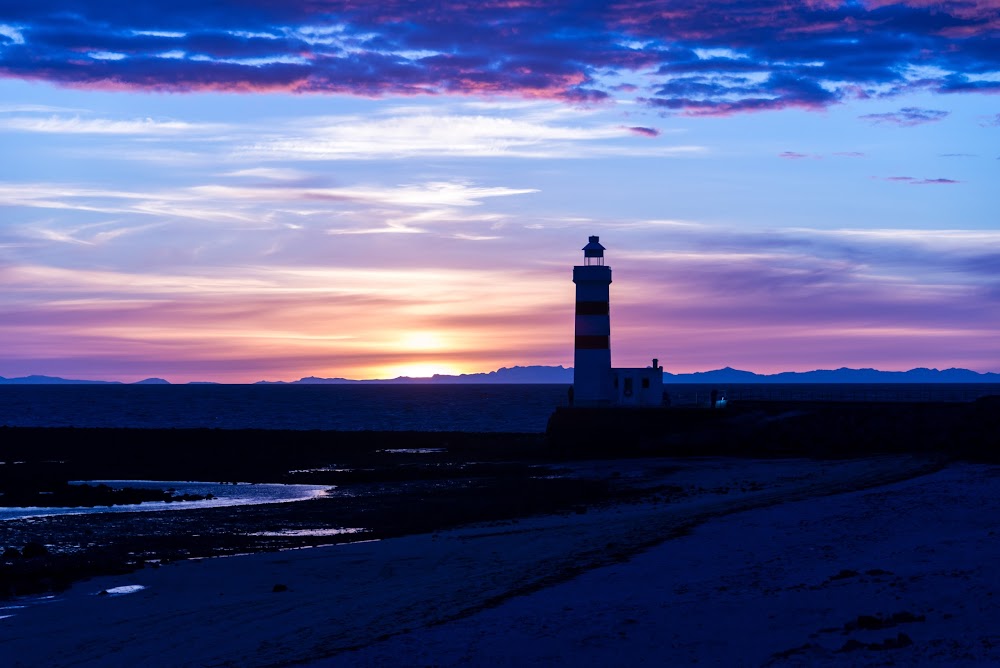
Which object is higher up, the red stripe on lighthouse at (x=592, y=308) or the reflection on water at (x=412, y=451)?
the red stripe on lighthouse at (x=592, y=308)

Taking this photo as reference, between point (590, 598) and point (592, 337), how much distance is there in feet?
125

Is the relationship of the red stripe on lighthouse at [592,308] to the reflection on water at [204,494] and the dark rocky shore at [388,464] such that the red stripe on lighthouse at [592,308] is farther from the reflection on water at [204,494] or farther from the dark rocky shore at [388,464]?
the reflection on water at [204,494]

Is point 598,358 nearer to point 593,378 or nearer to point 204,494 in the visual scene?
point 593,378

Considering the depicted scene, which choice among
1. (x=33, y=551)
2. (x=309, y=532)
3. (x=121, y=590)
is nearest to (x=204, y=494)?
(x=309, y=532)

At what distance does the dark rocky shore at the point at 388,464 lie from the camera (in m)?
23.8

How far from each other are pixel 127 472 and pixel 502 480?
17096 millimetres

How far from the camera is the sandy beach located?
11.8m

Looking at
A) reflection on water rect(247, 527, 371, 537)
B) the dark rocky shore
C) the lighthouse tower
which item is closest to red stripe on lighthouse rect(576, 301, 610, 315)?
the lighthouse tower

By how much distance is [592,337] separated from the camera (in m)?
52.8

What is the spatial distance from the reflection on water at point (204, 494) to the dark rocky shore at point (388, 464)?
44.8 inches

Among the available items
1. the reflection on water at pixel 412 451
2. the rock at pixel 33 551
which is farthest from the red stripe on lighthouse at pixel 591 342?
the rock at pixel 33 551

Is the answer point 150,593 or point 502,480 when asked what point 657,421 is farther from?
point 150,593

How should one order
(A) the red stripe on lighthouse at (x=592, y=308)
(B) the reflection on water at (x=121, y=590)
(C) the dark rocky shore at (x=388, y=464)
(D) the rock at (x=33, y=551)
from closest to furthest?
(B) the reflection on water at (x=121, y=590)
(D) the rock at (x=33, y=551)
(C) the dark rocky shore at (x=388, y=464)
(A) the red stripe on lighthouse at (x=592, y=308)

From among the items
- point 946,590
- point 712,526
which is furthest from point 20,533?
point 946,590
